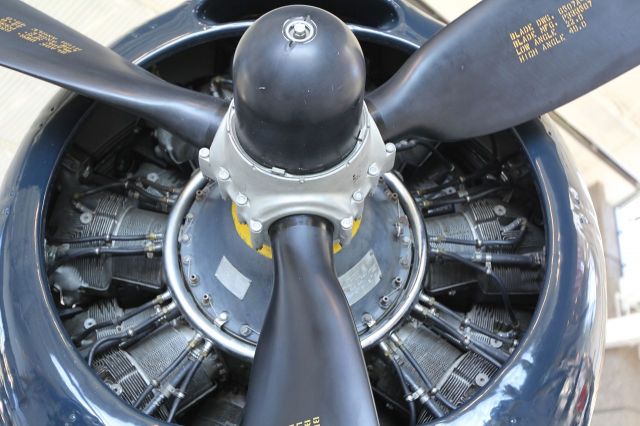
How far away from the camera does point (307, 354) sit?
149 cm

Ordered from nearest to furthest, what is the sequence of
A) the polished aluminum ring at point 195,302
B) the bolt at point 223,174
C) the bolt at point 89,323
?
the bolt at point 223,174 → the polished aluminum ring at point 195,302 → the bolt at point 89,323

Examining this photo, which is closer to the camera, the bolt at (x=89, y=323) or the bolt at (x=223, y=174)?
the bolt at (x=223, y=174)

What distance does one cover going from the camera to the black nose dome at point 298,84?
4.79 ft

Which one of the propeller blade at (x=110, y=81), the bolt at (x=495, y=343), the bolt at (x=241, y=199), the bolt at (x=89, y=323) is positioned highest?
the propeller blade at (x=110, y=81)

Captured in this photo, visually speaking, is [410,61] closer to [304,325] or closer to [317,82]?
[317,82]

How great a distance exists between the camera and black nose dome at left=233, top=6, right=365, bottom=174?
4.79 ft

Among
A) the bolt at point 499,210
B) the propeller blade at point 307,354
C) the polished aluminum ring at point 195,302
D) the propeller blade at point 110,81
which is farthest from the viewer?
the bolt at point 499,210

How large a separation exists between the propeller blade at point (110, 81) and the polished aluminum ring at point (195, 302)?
0.28 m

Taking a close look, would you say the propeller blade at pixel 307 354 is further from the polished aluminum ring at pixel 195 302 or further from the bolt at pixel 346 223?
the polished aluminum ring at pixel 195 302

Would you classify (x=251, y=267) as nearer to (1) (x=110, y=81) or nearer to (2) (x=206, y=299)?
(2) (x=206, y=299)

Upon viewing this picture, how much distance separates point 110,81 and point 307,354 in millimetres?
857

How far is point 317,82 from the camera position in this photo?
4.79 ft

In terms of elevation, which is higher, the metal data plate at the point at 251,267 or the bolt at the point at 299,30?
the bolt at the point at 299,30

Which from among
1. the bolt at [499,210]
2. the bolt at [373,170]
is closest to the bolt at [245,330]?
the bolt at [373,170]
